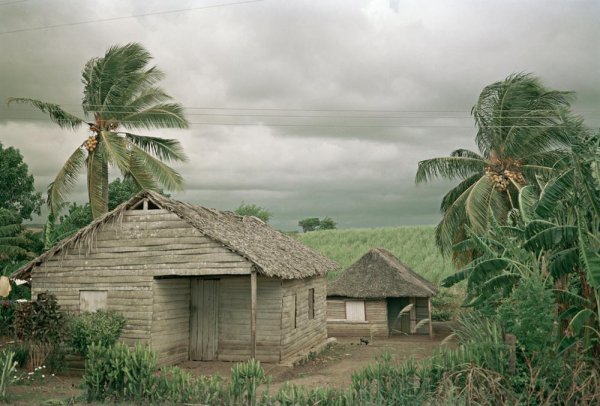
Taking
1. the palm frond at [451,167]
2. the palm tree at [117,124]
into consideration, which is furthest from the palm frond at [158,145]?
the palm frond at [451,167]

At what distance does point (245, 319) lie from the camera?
18078 mm

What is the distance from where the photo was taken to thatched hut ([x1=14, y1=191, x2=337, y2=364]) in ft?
54.8

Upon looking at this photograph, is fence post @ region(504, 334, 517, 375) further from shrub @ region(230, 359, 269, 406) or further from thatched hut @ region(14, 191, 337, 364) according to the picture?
thatched hut @ region(14, 191, 337, 364)

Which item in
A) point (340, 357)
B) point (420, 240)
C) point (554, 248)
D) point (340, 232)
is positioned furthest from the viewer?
point (340, 232)

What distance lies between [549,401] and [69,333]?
1217 cm

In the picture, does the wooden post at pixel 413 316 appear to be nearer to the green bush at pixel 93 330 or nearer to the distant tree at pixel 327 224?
the green bush at pixel 93 330

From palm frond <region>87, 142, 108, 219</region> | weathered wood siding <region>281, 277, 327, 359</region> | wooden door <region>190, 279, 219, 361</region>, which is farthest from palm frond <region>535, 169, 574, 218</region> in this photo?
palm frond <region>87, 142, 108, 219</region>

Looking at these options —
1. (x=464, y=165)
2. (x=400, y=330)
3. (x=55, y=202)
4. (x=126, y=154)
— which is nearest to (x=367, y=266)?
(x=400, y=330)

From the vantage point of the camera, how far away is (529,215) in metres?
13.9

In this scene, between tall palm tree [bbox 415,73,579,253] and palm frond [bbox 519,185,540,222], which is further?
tall palm tree [bbox 415,73,579,253]

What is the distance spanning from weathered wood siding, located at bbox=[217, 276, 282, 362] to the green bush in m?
3.16

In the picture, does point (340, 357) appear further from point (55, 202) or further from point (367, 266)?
point (55, 202)

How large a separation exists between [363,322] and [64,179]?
14.1m

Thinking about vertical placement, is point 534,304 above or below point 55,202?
below
